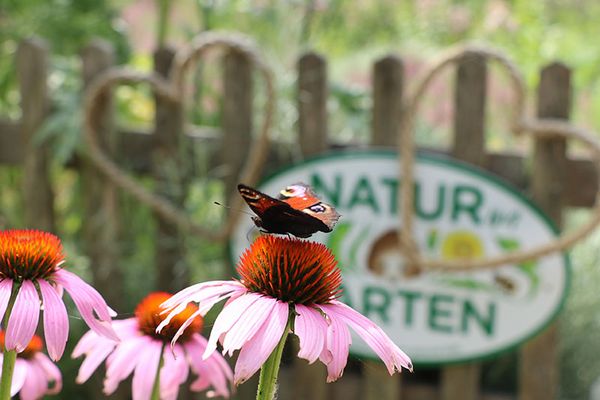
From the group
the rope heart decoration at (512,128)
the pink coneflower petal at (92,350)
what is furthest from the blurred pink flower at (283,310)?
the rope heart decoration at (512,128)

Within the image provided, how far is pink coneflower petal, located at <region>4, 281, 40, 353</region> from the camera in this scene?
64 centimetres

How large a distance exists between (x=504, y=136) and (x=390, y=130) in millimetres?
1536

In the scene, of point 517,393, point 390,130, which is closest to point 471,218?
point 390,130

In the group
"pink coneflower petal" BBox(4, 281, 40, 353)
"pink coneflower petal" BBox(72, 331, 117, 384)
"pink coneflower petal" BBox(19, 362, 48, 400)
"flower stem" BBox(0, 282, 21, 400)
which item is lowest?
"pink coneflower petal" BBox(19, 362, 48, 400)

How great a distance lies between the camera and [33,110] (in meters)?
2.82

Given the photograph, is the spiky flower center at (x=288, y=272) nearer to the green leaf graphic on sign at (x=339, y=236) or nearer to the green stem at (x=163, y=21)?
the green leaf graphic on sign at (x=339, y=236)

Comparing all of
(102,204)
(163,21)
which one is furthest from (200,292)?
(163,21)

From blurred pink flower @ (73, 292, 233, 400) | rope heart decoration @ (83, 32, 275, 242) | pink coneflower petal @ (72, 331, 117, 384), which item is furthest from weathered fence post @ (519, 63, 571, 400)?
pink coneflower petal @ (72, 331, 117, 384)

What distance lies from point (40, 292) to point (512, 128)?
1871 millimetres

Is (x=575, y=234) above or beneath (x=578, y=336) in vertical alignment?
above

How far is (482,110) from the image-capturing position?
248cm

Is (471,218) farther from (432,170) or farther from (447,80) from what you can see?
(447,80)

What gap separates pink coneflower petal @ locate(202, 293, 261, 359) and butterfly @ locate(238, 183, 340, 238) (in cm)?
6

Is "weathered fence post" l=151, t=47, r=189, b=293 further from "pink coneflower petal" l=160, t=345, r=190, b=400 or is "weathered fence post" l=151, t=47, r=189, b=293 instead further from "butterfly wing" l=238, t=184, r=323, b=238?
"butterfly wing" l=238, t=184, r=323, b=238
